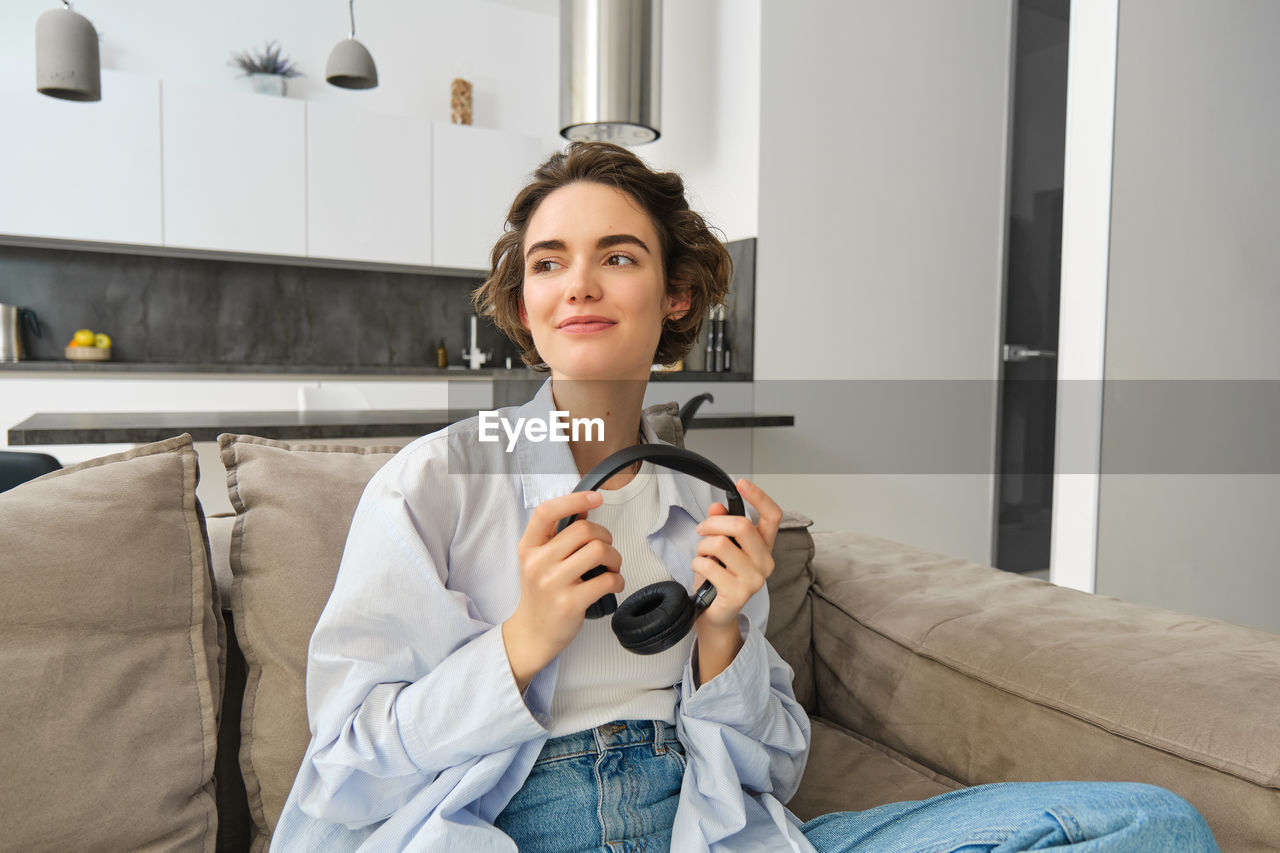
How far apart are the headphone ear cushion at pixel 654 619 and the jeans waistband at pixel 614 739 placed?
0.18m

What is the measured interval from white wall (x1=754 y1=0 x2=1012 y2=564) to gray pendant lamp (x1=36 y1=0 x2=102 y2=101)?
230 cm

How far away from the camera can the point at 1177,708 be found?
39.6 inches

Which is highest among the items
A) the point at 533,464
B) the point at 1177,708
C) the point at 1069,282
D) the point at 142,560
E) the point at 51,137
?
the point at 51,137

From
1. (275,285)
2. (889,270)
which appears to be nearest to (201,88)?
(275,285)

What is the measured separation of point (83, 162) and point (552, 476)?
371cm

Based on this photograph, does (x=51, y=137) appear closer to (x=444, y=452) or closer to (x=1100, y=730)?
(x=444, y=452)

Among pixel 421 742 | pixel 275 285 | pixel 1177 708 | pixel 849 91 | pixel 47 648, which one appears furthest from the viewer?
pixel 275 285

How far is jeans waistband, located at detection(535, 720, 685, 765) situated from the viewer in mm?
873

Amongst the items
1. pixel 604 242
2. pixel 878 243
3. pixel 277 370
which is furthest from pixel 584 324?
pixel 277 370

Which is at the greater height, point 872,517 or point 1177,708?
Result: point 1177,708


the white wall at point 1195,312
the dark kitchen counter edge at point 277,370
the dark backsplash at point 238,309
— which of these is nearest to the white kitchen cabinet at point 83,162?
the dark backsplash at point 238,309

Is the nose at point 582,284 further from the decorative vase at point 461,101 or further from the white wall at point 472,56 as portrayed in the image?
the decorative vase at point 461,101

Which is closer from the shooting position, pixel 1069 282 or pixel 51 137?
pixel 1069 282

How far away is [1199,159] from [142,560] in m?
2.43
